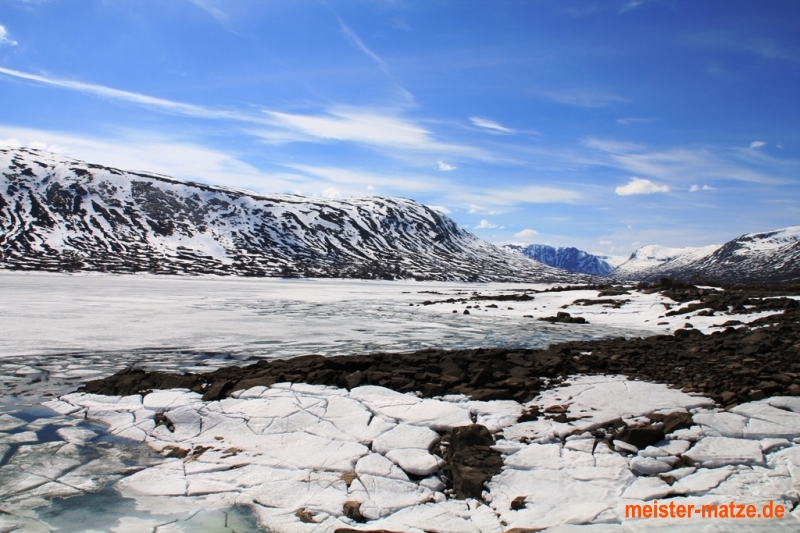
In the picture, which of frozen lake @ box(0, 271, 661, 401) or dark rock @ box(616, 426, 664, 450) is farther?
frozen lake @ box(0, 271, 661, 401)

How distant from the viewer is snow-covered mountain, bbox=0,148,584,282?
10238cm

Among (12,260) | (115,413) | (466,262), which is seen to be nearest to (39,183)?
(12,260)

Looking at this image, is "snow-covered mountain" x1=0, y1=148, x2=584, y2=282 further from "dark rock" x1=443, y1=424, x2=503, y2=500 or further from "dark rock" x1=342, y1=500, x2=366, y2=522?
"dark rock" x1=342, y1=500, x2=366, y2=522

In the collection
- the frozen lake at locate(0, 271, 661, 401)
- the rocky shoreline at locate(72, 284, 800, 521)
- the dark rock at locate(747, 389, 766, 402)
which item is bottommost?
the frozen lake at locate(0, 271, 661, 401)

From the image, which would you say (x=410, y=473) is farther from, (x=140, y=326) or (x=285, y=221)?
(x=285, y=221)

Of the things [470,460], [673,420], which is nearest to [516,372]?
[673,420]

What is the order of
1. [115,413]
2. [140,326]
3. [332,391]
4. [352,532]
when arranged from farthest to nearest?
[140,326]
[332,391]
[115,413]
[352,532]

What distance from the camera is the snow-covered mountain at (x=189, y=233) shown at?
336ft

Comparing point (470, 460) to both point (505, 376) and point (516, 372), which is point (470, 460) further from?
point (516, 372)

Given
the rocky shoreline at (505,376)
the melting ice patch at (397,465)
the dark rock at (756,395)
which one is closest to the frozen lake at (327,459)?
the melting ice patch at (397,465)

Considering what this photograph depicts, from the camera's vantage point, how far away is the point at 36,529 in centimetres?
538

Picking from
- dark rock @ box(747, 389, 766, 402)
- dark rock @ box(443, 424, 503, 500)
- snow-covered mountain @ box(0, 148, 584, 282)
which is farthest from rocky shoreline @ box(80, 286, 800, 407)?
snow-covered mountain @ box(0, 148, 584, 282)

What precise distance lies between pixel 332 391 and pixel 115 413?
4.24 metres

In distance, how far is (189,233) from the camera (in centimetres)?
12962
